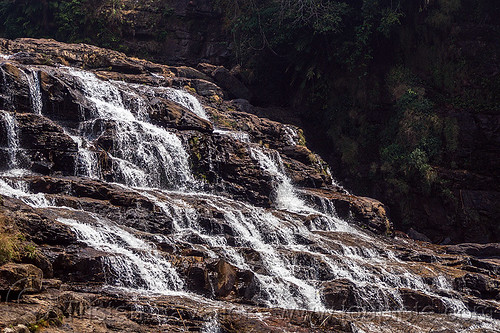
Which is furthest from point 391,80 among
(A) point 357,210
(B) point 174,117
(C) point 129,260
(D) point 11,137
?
(C) point 129,260

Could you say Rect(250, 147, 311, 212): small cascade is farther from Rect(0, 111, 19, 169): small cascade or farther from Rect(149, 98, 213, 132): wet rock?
Rect(0, 111, 19, 169): small cascade

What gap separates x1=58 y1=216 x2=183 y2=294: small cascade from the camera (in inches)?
401

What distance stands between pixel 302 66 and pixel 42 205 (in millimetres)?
17791

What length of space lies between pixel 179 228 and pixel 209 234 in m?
0.87

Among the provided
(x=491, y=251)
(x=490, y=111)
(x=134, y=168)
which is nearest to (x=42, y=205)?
(x=134, y=168)

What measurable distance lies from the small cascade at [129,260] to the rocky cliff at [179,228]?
0.10 feet

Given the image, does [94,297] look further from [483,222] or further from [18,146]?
[483,222]

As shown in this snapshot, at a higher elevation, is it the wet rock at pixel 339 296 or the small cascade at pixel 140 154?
the small cascade at pixel 140 154

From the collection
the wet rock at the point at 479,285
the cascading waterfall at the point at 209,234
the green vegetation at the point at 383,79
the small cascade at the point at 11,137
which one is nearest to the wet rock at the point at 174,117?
the cascading waterfall at the point at 209,234

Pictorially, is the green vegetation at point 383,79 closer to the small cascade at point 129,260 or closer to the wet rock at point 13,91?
the wet rock at point 13,91

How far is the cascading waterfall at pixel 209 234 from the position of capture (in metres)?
11.1

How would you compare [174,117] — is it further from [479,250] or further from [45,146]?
[479,250]

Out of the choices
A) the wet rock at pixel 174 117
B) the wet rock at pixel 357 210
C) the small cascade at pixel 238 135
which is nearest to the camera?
the wet rock at pixel 357 210

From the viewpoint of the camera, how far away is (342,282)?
39.1ft
